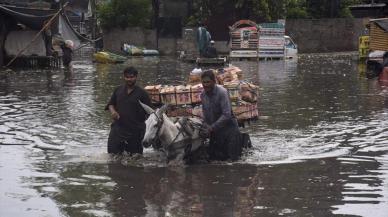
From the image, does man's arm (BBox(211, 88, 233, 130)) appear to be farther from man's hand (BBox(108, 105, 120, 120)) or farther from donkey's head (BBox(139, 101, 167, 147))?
man's hand (BBox(108, 105, 120, 120))

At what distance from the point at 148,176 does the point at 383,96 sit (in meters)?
10.7

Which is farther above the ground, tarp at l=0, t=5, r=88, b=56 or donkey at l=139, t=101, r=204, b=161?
tarp at l=0, t=5, r=88, b=56

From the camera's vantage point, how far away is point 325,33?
45625mm

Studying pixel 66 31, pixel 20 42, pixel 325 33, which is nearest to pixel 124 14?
pixel 325 33

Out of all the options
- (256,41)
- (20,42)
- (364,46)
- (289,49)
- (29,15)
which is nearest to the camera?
(29,15)

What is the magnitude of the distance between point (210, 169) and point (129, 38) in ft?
123

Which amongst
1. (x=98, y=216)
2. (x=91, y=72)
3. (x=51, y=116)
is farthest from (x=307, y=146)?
(x=91, y=72)

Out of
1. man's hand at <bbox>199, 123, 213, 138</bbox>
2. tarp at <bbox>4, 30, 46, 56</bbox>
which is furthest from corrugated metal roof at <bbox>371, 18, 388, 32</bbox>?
man's hand at <bbox>199, 123, 213, 138</bbox>

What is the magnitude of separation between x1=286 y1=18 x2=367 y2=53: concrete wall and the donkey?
1458 inches

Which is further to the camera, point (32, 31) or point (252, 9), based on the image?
point (252, 9)

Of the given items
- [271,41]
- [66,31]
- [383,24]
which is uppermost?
[383,24]

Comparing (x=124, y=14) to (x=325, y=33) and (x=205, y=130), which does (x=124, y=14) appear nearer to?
(x=325, y=33)

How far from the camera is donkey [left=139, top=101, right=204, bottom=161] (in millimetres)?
8238

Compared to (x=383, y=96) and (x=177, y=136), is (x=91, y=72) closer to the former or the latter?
(x=383, y=96)
